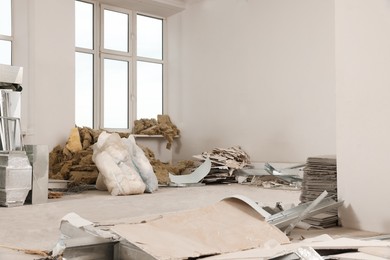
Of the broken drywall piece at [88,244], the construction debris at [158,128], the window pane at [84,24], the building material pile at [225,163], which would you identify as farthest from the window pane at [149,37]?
the broken drywall piece at [88,244]

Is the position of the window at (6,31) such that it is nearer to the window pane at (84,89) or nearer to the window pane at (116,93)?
the window pane at (84,89)

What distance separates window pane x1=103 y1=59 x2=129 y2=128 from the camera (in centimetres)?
835

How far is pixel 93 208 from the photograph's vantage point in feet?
13.6

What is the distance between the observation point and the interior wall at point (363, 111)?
265 cm

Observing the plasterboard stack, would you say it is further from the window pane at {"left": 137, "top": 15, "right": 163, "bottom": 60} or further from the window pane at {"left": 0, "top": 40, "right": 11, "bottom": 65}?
the window pane at {"left": 137, "top": 15, "right": 163, "bottom": 60}

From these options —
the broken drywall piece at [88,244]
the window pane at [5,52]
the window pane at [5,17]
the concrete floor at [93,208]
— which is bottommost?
the concrete floor at [93,208]

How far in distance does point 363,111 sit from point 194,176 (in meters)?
4.30

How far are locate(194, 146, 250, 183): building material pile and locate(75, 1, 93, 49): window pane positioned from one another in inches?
121

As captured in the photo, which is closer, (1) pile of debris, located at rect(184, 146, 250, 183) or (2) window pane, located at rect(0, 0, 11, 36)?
(1) pile of debris, located at rect(184, 146, 250, 183)

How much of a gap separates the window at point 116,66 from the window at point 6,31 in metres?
1.21

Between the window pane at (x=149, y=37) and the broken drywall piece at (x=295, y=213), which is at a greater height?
the window pane at (x=149, y=37)

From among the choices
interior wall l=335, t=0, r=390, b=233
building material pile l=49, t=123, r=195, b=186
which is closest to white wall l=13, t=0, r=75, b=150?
building material pile l=49, t=123, r=195, b=186

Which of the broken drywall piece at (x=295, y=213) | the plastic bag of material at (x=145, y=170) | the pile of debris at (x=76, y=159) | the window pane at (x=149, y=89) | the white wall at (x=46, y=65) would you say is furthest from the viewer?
the window pane at (x=149, y=89)

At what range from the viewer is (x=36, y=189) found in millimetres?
4590
